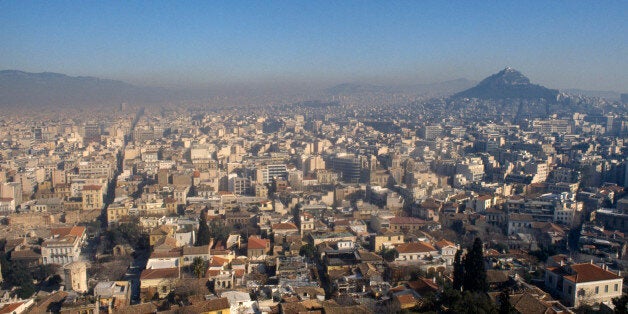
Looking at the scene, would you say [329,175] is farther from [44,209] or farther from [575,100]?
[575,100]

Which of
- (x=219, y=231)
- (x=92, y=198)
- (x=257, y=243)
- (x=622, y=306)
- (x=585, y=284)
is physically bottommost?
(x=92, y=198)

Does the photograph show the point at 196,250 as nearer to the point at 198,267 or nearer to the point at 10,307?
the point at 198,267

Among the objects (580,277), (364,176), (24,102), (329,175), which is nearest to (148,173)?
(329,175)

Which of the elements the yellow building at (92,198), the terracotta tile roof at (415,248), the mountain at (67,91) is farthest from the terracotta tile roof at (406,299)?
the mountain at (67,91)

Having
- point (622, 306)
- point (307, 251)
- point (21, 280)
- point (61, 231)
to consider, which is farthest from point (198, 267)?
point (622, 306)

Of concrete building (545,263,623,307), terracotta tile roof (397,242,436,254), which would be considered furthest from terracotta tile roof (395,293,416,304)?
terracotta tile roof (397,242,436,254)

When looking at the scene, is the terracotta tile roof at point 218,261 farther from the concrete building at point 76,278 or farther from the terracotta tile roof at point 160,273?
the concrete building at point 76,278
